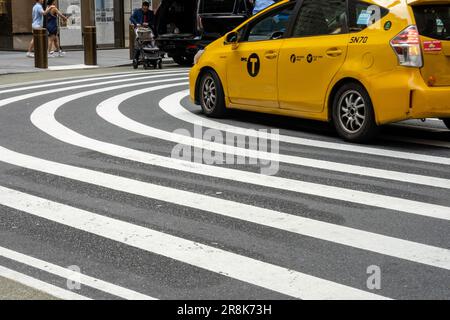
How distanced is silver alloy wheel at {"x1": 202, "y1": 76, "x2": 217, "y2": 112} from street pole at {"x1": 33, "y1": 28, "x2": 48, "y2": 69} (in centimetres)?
996

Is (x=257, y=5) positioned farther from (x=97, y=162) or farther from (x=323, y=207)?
(x=323, y=207)

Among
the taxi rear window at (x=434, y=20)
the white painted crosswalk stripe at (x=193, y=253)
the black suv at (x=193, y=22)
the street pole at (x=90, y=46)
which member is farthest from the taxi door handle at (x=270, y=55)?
the street pole at (x=90, y=46)

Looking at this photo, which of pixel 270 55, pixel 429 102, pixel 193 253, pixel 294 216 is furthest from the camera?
pixel 270 55

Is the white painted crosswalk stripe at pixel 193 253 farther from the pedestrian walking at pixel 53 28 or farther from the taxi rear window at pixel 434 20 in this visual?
the pedestrian walking at pixel 53 28

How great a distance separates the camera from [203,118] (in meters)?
11.0

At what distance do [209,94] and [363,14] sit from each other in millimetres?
2958

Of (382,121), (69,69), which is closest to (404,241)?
(382,121)

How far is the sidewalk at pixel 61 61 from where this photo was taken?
20.8 m

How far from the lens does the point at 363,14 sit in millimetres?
8883

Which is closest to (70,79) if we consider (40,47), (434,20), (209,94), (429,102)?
(40,47)

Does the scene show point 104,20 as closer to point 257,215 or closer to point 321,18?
point 321,18

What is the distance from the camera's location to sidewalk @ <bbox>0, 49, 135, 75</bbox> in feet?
68.2

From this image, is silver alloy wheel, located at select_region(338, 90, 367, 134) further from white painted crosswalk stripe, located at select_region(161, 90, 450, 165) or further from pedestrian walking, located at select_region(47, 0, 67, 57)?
pedestrian walking, located at select_region(47, 0, 67, 57)
